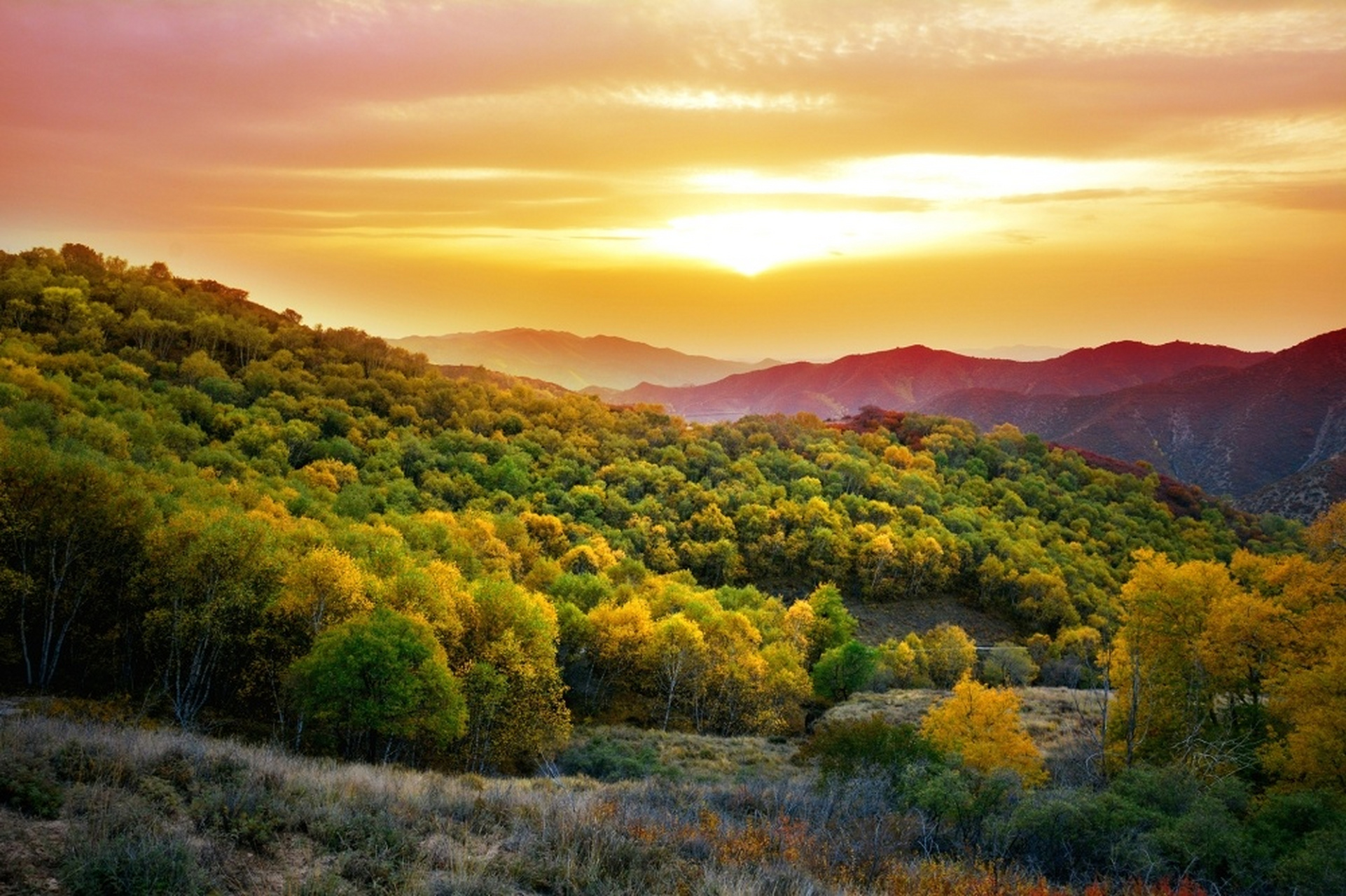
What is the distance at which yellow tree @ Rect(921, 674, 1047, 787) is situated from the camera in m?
27.0

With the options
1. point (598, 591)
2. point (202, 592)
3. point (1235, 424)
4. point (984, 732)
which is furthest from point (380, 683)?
point (1235, 424)

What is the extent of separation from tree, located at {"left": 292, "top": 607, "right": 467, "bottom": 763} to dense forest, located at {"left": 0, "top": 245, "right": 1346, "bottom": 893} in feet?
0.45

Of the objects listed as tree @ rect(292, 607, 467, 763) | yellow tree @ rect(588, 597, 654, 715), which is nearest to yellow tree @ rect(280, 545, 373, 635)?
tree @ rect(292, 607, 467, 763)

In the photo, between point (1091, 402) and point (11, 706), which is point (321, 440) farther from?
point (1091, 402)

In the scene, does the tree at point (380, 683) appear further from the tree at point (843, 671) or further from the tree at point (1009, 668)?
the tree at point (1009, 668)

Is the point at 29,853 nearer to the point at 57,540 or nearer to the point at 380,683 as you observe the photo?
the point at 380,683

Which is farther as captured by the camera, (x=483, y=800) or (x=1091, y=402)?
(x=1091, y=402)

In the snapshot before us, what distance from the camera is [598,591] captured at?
5553 centimetres

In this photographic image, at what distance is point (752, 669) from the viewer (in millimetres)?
49688

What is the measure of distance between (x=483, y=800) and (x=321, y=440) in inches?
3274

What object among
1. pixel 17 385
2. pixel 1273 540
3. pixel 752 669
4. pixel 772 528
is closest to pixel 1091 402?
pixel 1273 540

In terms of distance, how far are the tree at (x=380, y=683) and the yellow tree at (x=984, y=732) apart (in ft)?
65.0

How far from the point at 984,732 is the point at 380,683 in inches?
971

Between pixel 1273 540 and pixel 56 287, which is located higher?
pixel 56 287
